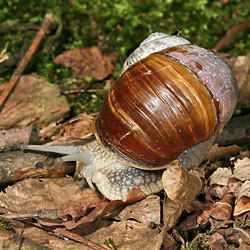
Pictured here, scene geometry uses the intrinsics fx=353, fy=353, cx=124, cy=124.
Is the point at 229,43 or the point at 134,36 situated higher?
the point at 134,36

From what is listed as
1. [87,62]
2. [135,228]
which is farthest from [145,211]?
[87,62]

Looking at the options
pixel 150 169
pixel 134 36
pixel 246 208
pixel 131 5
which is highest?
pixel 131 5

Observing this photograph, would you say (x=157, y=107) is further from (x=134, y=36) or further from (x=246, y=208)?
(x=134, y=36)

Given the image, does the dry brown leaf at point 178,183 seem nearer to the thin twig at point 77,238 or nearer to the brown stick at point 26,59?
the thin twig at point 77,238

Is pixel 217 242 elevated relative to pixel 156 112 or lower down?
lower down

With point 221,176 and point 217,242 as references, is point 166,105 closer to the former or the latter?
point 221,176

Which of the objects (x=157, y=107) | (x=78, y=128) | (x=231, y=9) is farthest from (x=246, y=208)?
(x=231, y=9)

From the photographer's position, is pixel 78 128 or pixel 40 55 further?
pixel 40 55

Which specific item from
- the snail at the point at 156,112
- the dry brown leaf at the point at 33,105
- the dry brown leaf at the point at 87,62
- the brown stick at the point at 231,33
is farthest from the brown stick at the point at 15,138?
the brown stick at the point at 231,33
